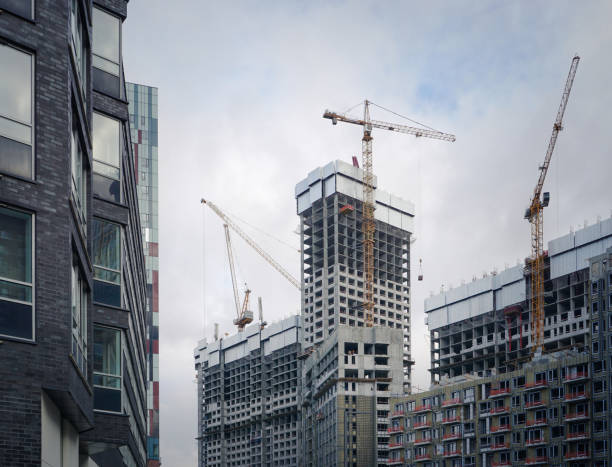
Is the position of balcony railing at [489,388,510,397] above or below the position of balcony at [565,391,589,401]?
above

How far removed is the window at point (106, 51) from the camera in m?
37.9

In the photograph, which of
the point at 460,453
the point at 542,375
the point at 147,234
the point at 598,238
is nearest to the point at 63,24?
the point at 147,234

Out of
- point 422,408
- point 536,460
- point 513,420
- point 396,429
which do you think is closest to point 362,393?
point 396,429

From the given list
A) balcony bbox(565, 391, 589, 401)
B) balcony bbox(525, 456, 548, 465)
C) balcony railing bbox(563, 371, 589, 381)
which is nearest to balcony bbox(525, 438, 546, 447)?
balcony bbox(525, 456, 548, 465)

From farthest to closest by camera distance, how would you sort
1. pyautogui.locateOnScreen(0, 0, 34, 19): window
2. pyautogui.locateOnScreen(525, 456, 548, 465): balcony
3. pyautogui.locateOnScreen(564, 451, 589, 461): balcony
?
pyautogui.locateOnScreen(525, 456, 548, 465): balcony
pyautogui.locateOnScreen(564, 451, 589, 461): balcony
pyautogui.locateOnScreen(0, 0, 34, 19): window

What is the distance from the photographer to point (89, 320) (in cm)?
3322

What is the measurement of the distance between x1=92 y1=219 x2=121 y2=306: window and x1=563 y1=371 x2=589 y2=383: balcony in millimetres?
110495

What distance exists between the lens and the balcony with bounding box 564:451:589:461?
5271 inches

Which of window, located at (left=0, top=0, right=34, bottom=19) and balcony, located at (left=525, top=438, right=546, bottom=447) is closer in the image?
window, located at (left=0, top=0, right=34, bottom=19)

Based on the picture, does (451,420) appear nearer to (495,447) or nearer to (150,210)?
(495,447)

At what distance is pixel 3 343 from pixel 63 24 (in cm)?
947

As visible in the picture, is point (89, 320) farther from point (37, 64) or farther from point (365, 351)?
point (365, 351)

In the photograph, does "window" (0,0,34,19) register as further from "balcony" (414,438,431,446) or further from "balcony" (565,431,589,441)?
"balcony" (414,438,431,446)

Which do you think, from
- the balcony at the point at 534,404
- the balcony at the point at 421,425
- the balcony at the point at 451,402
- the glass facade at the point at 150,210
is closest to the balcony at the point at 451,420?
the balcony at the point at 451,402
